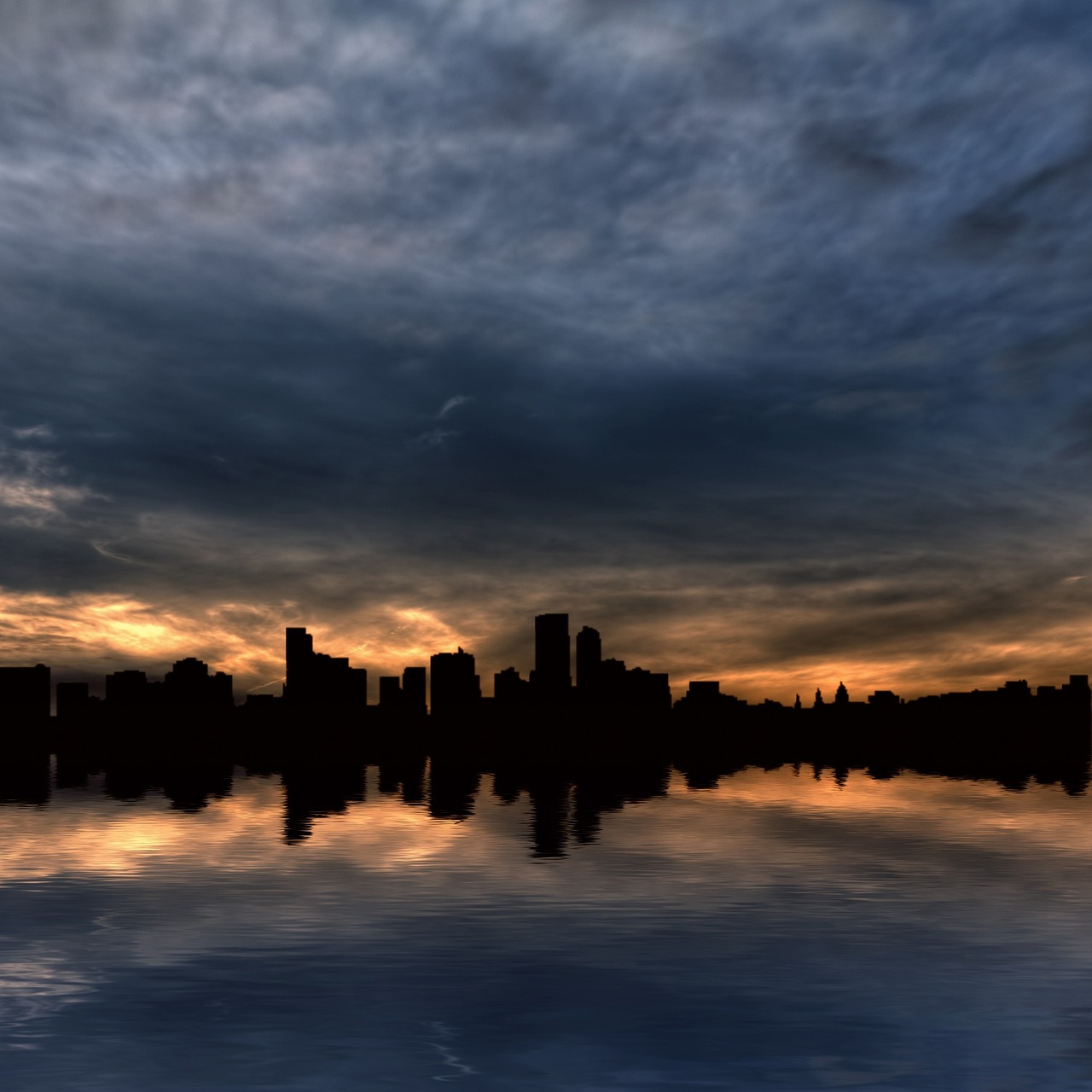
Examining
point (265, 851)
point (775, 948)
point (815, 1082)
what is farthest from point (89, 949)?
point (265, 851)

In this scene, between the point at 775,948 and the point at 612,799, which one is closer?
the point at 775,948

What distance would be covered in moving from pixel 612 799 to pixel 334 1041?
15938 cm

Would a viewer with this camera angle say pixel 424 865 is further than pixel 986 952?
Yes

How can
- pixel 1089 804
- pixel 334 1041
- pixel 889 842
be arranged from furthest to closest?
pixel 1089 804
pixel 889 842
pixel 334 1041

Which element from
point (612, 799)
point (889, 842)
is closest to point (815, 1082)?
point (889, 842)

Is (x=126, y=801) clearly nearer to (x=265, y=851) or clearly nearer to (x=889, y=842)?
(x=265, y=851)

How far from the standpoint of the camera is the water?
39344 millimetres

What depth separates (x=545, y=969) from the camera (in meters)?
54.1

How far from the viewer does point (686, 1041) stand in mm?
42219

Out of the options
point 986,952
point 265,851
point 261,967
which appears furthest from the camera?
point 265,851

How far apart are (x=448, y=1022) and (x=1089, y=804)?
170 metres

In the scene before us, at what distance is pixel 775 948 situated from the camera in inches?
→ 2322

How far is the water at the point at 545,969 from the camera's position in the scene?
39.3 metres

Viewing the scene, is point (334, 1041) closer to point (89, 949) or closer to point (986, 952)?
point (89, 949)
